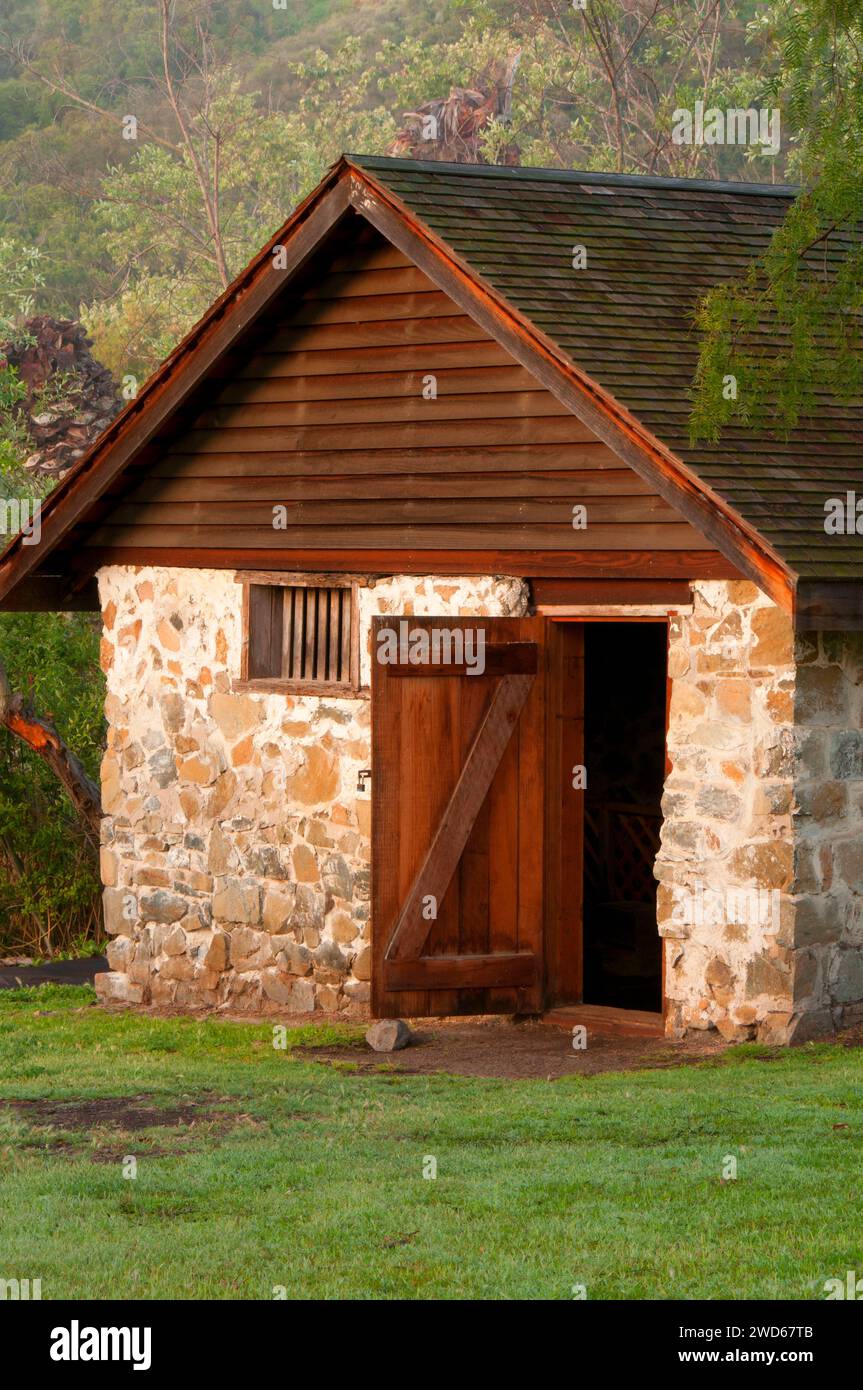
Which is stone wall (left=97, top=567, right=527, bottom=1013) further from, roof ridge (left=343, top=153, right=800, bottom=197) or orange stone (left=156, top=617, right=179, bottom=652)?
roof ridge (left=343, top=153, right=800, bottom=197)

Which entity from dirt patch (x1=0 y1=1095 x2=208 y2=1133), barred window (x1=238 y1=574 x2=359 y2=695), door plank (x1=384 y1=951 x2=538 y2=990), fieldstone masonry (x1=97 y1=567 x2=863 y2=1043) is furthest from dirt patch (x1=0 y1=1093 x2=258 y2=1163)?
barred window (x1=238 y1=574 x2=359 y2=695)

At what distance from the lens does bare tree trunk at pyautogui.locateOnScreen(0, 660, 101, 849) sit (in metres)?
17.6

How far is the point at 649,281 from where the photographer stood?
40.4 ft

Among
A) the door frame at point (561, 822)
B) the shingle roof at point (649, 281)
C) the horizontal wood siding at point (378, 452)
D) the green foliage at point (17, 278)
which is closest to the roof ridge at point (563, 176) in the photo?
the shingle roof at point (649, 281)

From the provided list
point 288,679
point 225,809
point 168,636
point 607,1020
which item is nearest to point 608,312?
point 288,679

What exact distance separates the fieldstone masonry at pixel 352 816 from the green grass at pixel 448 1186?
71 centimetres

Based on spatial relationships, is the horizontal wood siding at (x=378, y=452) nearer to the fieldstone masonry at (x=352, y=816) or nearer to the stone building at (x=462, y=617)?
the stone building at (x=462, y=617)

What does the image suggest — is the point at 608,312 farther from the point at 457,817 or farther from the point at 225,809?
the point at 225,809

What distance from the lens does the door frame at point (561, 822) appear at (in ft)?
39.7

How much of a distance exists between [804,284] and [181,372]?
430 cm

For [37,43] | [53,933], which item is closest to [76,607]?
[53,933]

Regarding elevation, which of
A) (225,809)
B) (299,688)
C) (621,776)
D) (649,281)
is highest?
(649,281)

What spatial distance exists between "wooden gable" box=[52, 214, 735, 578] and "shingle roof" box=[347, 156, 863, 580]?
0.46 m

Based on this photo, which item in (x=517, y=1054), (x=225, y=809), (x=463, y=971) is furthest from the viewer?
(x=225, y=809)
